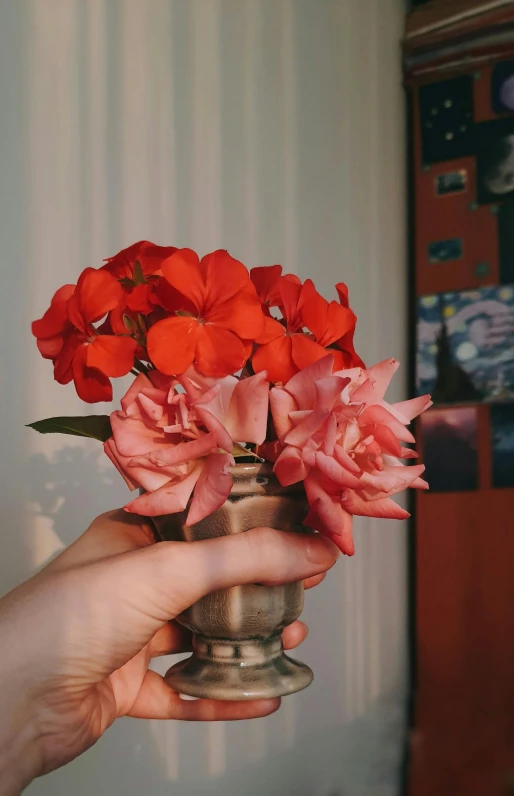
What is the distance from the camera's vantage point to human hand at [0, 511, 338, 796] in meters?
0.54

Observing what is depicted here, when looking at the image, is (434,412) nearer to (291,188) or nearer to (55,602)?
(291,188)

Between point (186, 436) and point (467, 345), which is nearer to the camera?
point (186, 436)

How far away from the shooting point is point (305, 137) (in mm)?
1413

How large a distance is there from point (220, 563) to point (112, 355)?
7.2 inches

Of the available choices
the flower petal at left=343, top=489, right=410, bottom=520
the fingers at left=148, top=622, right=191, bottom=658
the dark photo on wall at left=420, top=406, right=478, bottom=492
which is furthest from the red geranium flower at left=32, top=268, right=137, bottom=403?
the dark photo on wall at left=420, top=406, right=478, bottom=492

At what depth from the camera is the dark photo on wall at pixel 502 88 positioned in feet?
5.23

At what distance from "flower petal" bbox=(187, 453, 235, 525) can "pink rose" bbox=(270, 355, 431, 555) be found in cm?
4

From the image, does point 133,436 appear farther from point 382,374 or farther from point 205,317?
point 382,374

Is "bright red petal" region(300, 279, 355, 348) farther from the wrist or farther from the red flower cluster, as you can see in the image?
the wrist

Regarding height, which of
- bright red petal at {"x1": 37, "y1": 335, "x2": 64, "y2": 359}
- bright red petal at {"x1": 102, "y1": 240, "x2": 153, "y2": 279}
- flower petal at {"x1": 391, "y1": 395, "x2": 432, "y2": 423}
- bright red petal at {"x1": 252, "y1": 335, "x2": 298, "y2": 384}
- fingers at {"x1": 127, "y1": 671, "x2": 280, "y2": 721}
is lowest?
fingers at {"x1": 127, "y1": 671, "x2": 280, "y2": 721}

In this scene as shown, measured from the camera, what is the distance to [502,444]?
157 cm

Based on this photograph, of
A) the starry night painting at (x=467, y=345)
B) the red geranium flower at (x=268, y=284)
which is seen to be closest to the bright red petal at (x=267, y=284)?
the red geranium flower at (x=268, y=284)

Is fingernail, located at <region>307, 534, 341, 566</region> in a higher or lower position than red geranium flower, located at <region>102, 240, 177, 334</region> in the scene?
lower

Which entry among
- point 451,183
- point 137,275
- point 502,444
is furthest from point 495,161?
point 137,275
